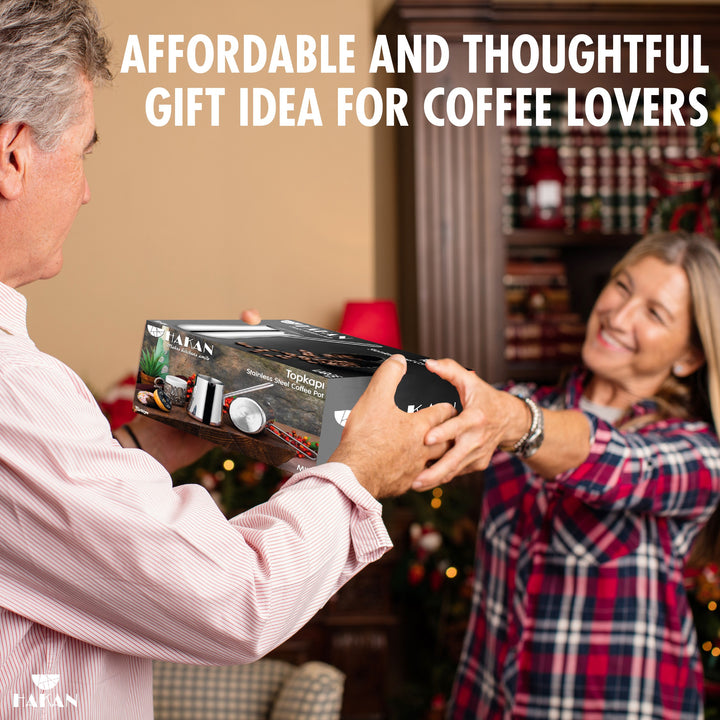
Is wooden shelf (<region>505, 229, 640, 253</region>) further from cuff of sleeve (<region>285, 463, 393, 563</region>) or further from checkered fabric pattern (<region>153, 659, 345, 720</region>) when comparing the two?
cuff of sleeve (<region>285, 463, 393, 563</region>)

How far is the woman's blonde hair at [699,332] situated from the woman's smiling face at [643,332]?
0.06 feet

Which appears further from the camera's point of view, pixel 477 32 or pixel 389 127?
pixel 389 127

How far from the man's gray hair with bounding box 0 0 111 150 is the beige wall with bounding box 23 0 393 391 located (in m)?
1.95

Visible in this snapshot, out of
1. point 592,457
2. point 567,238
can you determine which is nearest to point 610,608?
point 592,457

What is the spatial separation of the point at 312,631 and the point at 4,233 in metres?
1.91

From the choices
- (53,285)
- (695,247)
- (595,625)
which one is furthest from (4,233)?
Result: (53,285)

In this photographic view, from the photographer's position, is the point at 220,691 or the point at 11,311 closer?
the point at 11,311

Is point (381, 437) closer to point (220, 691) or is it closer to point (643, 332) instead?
point (643, 332)

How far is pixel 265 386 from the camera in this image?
969mm

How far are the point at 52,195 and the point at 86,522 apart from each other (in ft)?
1.11

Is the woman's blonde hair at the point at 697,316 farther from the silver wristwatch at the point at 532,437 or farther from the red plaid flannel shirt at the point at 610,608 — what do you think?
the silver wristwatch at the point at 532,437

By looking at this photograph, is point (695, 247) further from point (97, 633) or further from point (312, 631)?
point (312, 631)

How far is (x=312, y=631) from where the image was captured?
8.09 feet

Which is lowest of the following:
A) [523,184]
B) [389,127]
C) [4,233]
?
[4,233]
